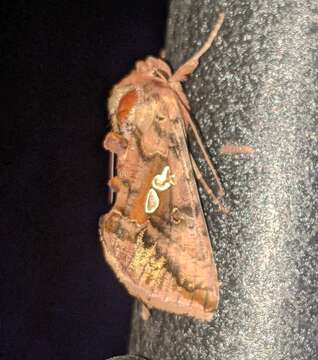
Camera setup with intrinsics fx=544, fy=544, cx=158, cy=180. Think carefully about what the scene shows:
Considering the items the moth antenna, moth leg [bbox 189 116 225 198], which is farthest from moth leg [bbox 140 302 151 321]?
the moth antenna

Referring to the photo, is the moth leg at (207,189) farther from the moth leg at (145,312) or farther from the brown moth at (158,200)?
the moth leg at (145,312)

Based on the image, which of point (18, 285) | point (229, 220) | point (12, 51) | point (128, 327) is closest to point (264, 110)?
point (229, 220)

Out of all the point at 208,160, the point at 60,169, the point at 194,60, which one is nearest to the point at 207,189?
the point at 208,160

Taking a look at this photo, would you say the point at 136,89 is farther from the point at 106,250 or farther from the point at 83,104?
the point at 83,104

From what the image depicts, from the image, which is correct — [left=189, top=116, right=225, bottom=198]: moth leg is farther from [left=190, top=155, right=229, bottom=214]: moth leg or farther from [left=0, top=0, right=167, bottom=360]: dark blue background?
[left=0, top=0, right=167, bottom=360]: dark blue background

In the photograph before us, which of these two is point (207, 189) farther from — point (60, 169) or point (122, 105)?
point (60, 169)
